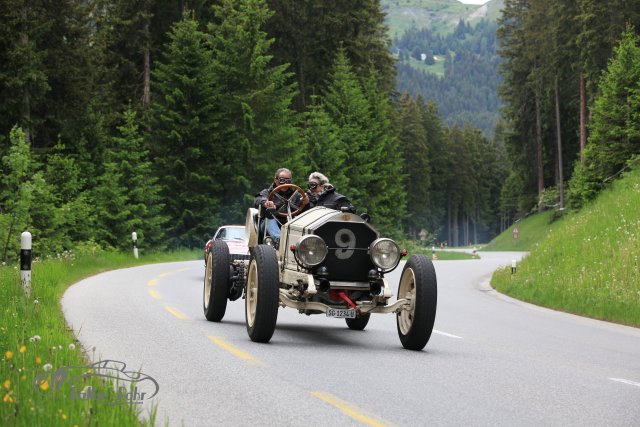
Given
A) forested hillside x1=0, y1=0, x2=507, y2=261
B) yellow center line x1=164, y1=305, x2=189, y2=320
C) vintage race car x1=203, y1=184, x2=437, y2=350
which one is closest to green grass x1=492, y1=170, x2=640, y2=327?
vintage race car x1=203, y1=184, x2=437, y2=350

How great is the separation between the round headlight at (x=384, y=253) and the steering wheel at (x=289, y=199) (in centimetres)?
206

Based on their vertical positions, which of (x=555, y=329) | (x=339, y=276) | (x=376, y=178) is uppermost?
(x=376, y=178)

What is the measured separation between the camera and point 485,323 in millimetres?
14672

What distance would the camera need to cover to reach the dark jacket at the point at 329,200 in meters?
12.0

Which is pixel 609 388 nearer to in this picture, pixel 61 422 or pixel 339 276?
pixel 339 276

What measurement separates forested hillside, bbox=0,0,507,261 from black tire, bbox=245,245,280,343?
1450 centimetres

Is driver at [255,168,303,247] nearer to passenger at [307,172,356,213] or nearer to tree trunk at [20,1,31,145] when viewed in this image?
passenger at [307,172,356,213]

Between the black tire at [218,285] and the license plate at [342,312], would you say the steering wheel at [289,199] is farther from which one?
the license plate at [342,312]

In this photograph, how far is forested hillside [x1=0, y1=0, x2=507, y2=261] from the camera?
109ft

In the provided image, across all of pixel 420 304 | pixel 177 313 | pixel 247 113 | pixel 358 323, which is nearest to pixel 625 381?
pixel 420 304

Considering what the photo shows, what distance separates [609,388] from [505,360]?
182 centimetres

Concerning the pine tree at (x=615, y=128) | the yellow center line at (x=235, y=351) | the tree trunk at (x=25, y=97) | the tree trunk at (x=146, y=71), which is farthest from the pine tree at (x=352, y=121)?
the yellow center line at (x=235, y=351)

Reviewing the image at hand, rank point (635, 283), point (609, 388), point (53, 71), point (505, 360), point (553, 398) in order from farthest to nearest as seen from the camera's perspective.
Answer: point (53, 71) → point (635, 283) → point (505, 360) → point (609, 388) → point (553, 398)

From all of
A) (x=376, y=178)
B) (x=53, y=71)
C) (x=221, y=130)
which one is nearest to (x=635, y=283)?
(x=53, y=71)
